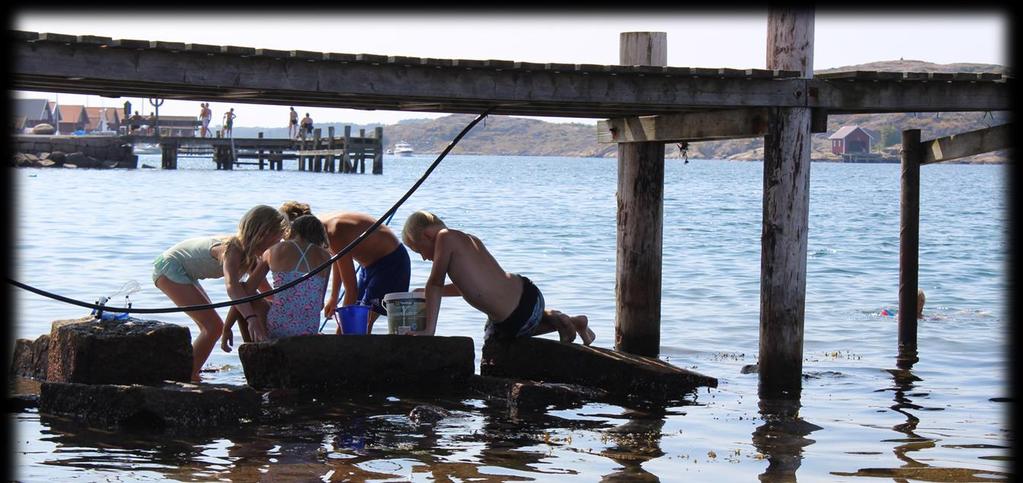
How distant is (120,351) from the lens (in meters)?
7.51

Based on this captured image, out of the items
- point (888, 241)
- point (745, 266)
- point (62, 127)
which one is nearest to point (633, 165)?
point (745, 266)

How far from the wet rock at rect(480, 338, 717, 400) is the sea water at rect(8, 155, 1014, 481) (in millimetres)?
295

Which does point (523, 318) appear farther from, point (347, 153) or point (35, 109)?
point (35, 109)

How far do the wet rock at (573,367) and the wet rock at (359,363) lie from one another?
0.32 m

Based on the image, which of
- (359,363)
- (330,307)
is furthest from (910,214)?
(359,363)

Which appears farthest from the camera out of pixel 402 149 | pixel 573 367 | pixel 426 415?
pixel 402 149

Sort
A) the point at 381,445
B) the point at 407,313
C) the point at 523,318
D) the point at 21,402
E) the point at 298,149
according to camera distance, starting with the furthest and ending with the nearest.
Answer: the point at 298,149 → the point at 523,318 → the point at 407,313 → the point at 21,402 → the point at 381,445

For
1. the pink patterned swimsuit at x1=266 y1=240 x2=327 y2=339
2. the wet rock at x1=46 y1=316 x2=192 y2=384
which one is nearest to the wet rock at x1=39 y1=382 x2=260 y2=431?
the wet rock at x1=46 y1=316 x2=192 y2=384

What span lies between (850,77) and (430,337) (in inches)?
134

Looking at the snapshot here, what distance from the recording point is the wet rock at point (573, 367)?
886 centimetres

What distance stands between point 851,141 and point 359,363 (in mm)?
136555

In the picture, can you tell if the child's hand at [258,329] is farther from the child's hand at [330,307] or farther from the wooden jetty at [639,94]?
the wooden jetty at [639,94]

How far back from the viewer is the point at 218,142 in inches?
2124

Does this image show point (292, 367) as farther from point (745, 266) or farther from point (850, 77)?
point (745, 266)
